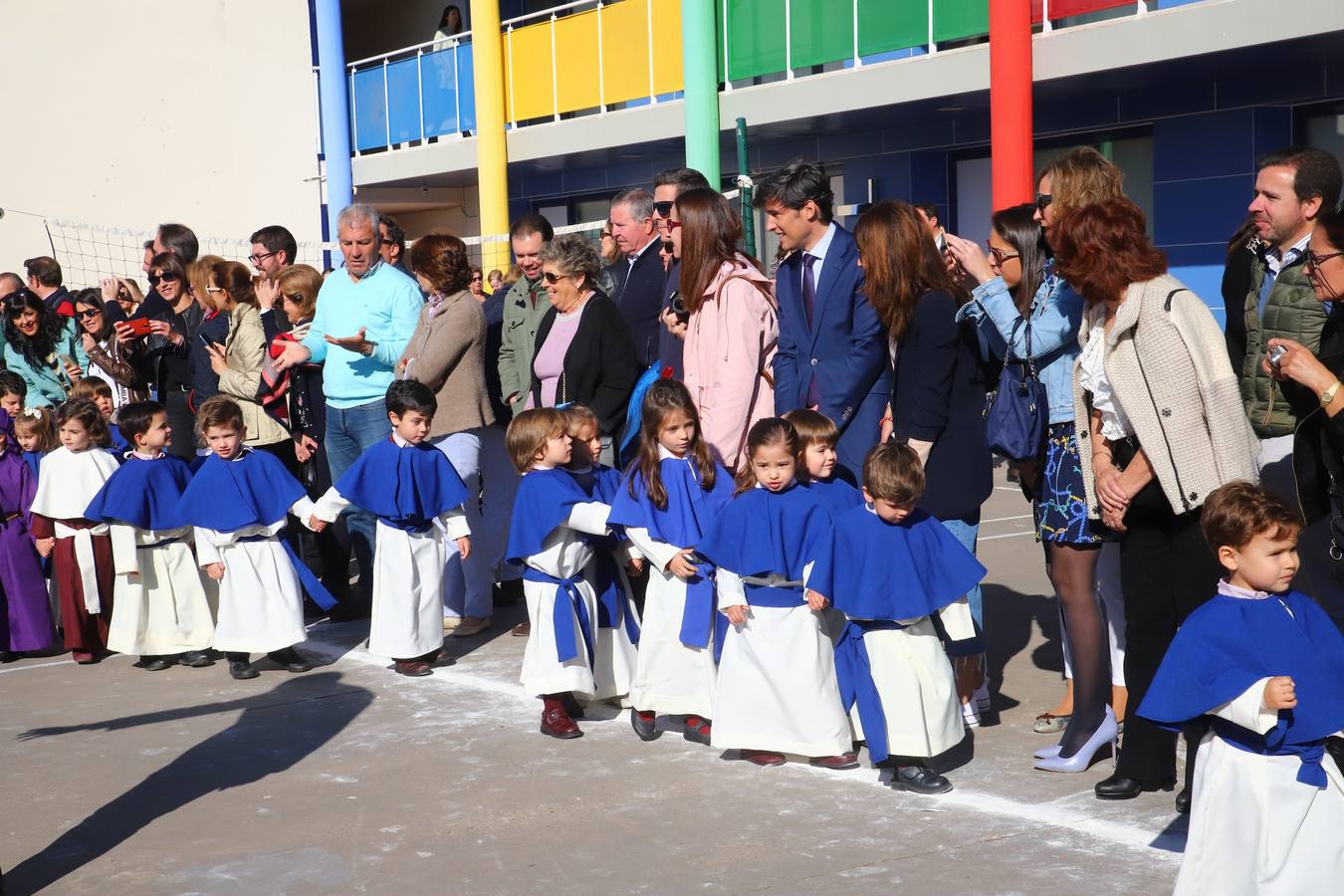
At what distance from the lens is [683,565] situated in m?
5.64

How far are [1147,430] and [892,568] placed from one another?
98 cm

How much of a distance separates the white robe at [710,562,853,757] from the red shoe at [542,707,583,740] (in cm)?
68

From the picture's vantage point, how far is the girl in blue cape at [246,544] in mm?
7000

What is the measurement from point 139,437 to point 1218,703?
5.58 metres

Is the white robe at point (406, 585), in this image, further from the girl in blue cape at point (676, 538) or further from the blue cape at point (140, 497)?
the girl in blue cape at point (676, 538)

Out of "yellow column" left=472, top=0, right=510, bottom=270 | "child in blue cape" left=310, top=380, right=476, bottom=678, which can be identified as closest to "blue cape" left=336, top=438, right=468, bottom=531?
"child in blue cape" left=310, top=380, right=476, bottom=678

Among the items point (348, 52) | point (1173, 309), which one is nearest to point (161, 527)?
point (1173, 309)

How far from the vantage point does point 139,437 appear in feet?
24.4

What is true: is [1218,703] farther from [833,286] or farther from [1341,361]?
[833,286]

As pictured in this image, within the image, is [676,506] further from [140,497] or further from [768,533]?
[140,497]

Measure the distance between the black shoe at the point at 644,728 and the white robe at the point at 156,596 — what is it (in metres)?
2.68

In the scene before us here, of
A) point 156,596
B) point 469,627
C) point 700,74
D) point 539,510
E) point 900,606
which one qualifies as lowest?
point 469,627

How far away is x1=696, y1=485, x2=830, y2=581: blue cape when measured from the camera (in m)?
5.26

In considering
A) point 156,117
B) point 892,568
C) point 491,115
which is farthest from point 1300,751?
point 156,117
